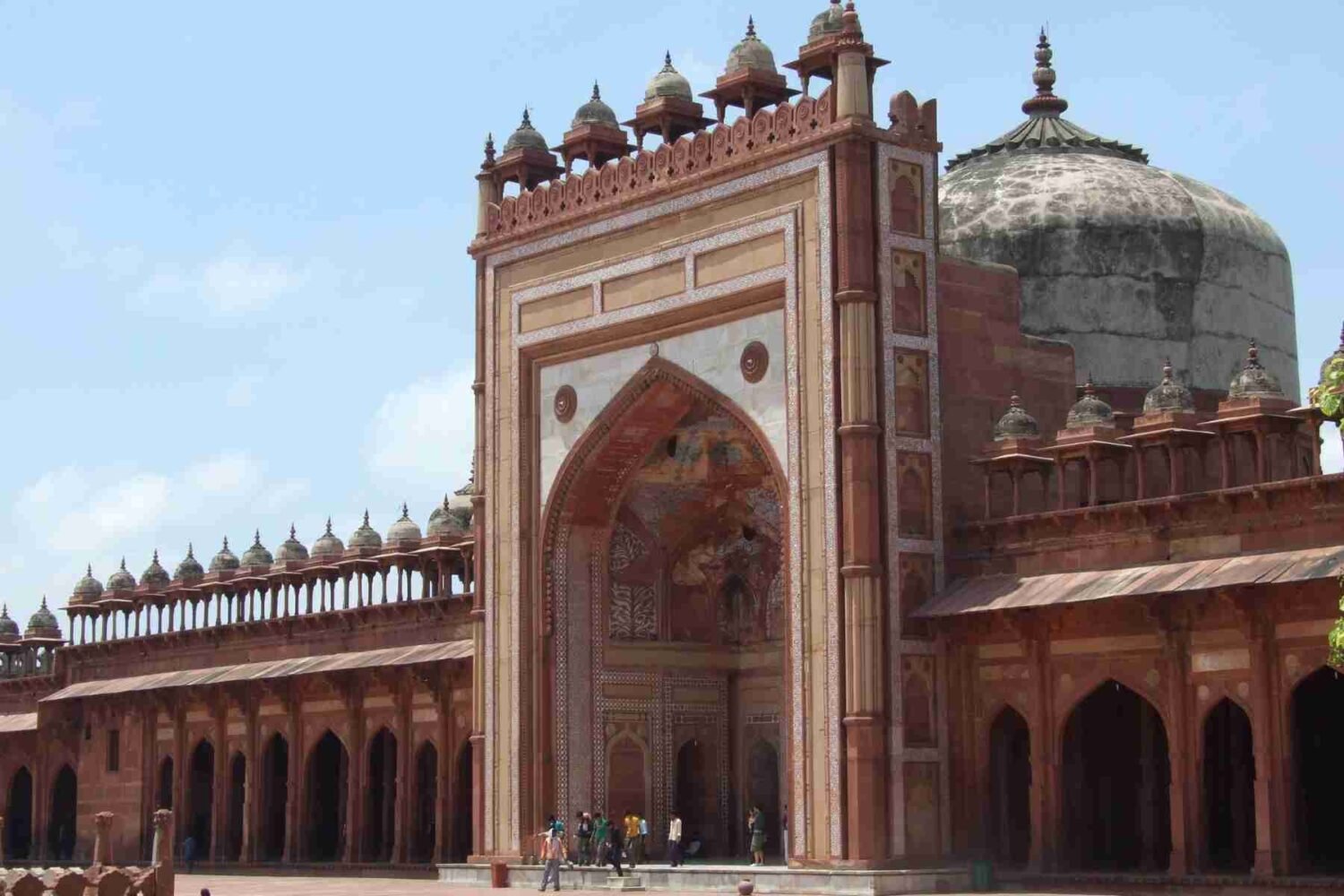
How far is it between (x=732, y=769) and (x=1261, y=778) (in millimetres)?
10083

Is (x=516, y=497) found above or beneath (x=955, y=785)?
above

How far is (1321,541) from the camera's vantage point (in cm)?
2338

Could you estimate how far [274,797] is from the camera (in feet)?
130

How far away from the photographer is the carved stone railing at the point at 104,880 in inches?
814

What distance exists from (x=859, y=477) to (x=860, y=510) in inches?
14.2

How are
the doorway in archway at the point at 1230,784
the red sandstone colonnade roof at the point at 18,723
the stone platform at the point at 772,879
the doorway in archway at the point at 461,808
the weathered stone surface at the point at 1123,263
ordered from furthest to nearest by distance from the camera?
the red sandstone colonnade roof at the point at 18,723
the doorway in archway at the point at 461,808
the weathered stone surface at the point at 1123,263
the doorway in archway at the point at 1230,784
the stone platform at the point at 772,879

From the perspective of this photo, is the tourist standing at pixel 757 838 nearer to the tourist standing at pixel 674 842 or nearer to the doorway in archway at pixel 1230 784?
the tourist standing at pixel 674 842

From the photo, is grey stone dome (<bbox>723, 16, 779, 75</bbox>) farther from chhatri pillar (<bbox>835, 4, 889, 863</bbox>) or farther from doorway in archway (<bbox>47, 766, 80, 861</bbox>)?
doorway in archway (<bbox>47, 766, 80, 861</bbox>)

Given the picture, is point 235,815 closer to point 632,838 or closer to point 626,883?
point 632,838

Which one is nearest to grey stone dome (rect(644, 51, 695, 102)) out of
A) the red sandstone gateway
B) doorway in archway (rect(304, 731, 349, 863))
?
the red sandstone gateway

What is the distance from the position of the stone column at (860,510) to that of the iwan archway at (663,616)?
3180mm

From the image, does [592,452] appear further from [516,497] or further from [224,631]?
[224,631]

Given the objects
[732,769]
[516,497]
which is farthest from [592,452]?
[732,769]

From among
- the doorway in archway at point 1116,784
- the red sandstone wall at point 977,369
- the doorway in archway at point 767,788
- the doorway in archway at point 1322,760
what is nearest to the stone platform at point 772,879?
the doorway in archway at point 1116,784
